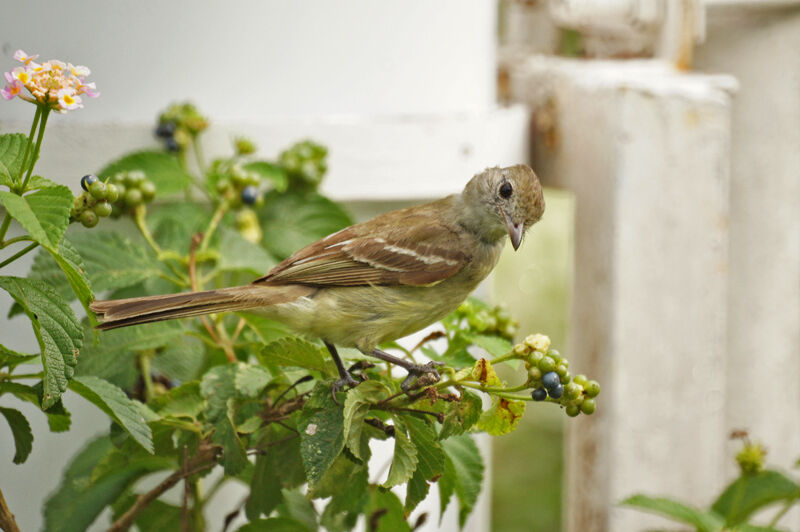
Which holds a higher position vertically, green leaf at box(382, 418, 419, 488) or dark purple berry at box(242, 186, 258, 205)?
dark purple berry at box(242, 186, 258, 205)

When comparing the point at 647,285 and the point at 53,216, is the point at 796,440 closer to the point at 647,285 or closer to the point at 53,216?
the point at 647,285

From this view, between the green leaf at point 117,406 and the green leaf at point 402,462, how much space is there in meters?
0.43

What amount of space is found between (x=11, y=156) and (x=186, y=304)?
1.56 ft

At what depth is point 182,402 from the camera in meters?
2.06

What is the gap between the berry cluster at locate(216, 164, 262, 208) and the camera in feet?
8.21

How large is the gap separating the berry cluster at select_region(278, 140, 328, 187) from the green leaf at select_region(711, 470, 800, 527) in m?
1.44

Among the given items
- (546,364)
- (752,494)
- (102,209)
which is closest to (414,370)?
(546,364)

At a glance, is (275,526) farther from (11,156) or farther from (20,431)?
(11,156)

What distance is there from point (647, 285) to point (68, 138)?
6.13 feet

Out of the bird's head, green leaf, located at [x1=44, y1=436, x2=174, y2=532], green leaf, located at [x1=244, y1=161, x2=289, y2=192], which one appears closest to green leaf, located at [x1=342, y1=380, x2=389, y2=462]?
the bird's head

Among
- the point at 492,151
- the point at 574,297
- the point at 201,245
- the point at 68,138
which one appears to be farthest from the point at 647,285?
the point at 68,138

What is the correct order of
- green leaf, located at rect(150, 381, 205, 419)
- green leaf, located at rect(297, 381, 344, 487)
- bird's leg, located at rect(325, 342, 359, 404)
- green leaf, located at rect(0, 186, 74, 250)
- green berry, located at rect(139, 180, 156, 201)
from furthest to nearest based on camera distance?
green berry, located at rect(139, 180, 156, 201) < green leaf, located at rect(150, 381, 205, 419) < bird's leg, located at rect(325, 342, 359, 404) < green leaf, located at rect(297, 381, 344, 487) < green leaf, located at rect(0, 186, 74, 250)

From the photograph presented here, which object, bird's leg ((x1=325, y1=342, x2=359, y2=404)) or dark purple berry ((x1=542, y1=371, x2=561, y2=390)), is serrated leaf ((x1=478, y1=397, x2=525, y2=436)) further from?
bird's leg ((x1=325, y1=342, x2=359, y2=404))

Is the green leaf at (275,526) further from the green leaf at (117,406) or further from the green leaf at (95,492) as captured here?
the green leaf at (117,406)
